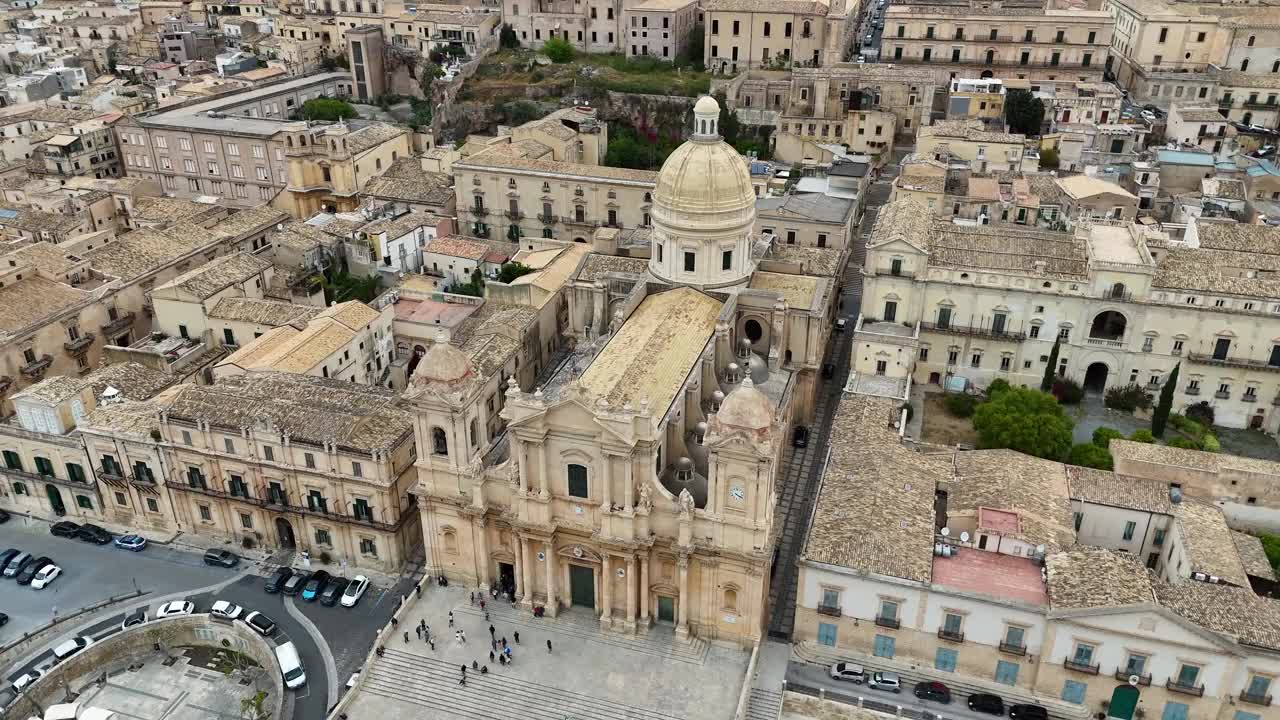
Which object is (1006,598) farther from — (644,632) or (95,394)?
(95,394)

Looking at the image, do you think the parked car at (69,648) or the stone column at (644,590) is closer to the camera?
the stone column at (644,590)

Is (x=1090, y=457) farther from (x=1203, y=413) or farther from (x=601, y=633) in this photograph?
(x=601, y=633)

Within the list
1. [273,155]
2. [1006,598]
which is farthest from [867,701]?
[273,155]

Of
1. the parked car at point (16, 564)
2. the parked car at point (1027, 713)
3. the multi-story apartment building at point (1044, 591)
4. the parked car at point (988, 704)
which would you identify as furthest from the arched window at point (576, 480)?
the parked car at point (16, 564)

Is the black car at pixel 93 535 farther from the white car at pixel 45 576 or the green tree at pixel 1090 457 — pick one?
the green tree at pixel 1090 457

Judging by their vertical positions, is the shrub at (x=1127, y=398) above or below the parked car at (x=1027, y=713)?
above

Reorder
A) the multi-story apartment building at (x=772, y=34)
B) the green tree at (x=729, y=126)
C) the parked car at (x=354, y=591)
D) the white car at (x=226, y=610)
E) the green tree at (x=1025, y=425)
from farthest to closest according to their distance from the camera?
the multi-story apartment building at (x=772, y=34)
the green tree at (x=729, y=126)
the green tree at (x=1025, y=425)
the parked car at (x=354, y=591)
the white car at (x=226, y=610)

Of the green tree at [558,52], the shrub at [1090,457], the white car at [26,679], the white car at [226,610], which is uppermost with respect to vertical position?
the green tree at [558,52]
